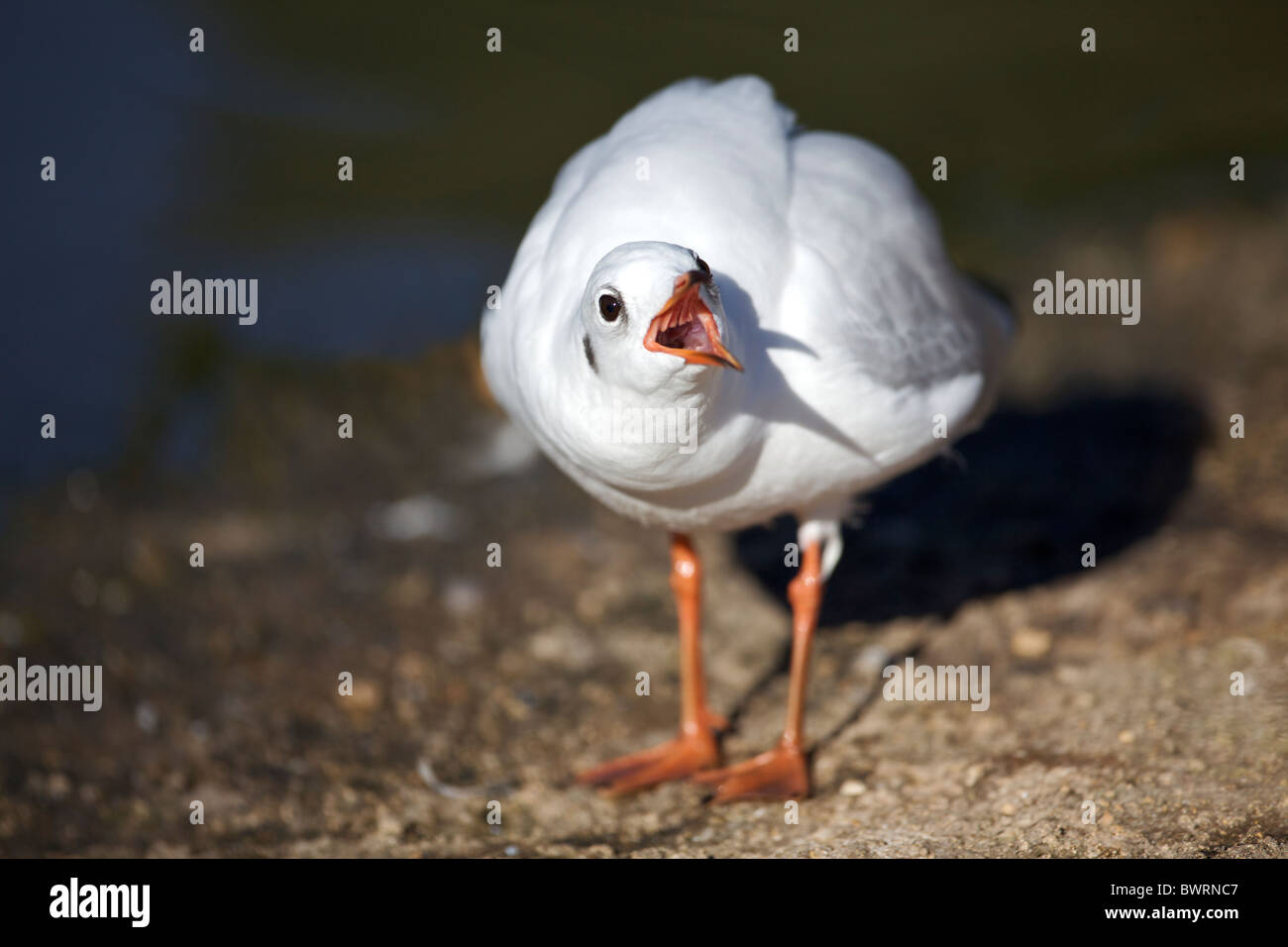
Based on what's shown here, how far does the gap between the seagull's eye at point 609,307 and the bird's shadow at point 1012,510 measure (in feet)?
8.68

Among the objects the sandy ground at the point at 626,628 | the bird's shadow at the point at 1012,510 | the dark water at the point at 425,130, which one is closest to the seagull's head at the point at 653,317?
the sandy ground at the point at 626,628

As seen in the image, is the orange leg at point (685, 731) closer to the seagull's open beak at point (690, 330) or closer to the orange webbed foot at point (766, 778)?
the orange webbed foot at point (766, 778)

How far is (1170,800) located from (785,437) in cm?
166

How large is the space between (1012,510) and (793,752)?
2214 millimetres

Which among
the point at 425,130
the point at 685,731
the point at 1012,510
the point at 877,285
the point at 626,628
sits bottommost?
the point at 685,731

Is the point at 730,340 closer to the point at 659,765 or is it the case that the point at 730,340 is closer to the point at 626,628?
the point at 659,765

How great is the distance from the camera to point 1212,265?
26.4 feet

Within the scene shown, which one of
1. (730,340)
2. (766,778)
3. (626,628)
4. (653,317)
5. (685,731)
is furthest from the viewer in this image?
(626,628)

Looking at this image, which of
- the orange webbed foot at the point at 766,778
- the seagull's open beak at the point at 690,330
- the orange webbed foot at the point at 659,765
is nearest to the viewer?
the seagull's open beak at the point at 690,330

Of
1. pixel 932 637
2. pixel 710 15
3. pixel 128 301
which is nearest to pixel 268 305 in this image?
pixel 128 301

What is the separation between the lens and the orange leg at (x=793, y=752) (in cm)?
454

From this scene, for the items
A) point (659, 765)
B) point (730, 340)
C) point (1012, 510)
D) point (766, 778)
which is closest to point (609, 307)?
point (730, 340)

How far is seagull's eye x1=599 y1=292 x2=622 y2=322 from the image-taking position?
3.40m

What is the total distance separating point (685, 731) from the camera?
4.99 meters
